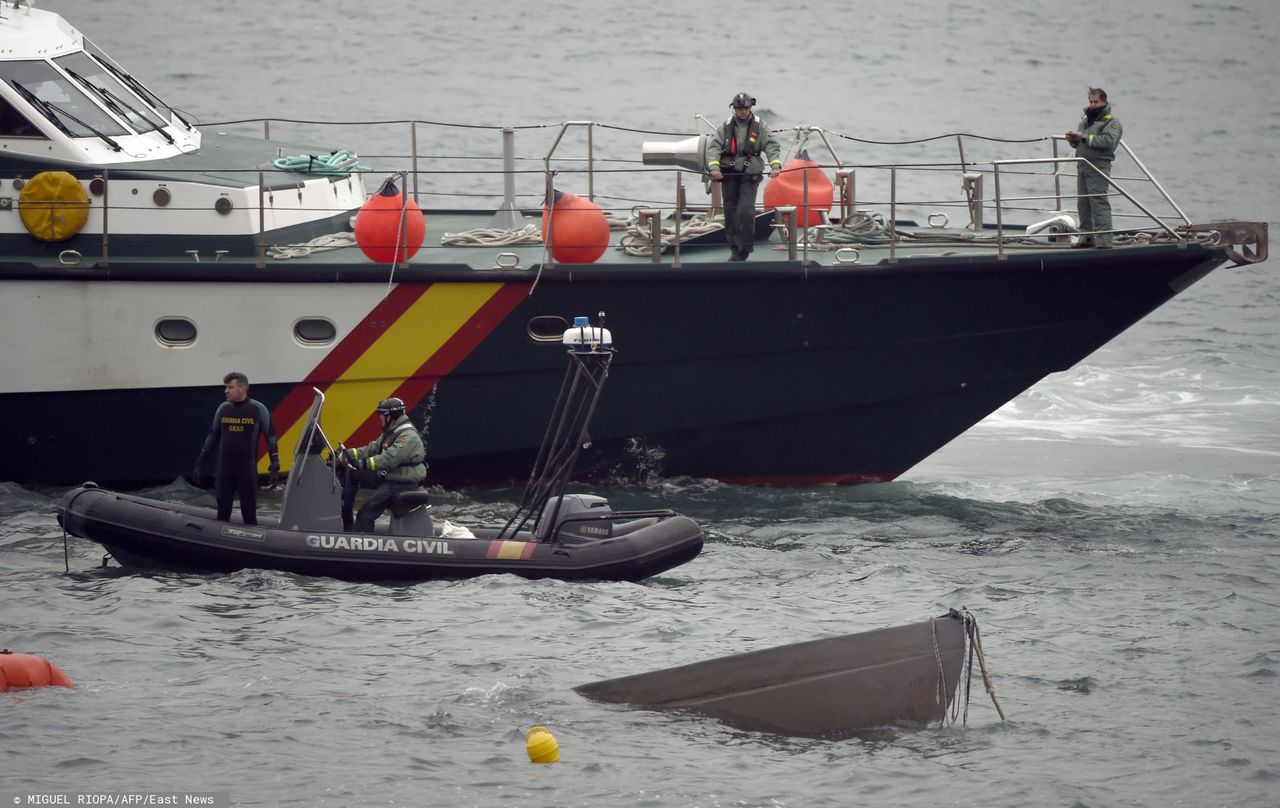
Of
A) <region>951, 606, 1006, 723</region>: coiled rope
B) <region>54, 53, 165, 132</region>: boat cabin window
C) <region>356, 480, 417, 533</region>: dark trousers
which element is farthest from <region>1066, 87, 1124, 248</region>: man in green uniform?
<region>54, 53, 165, 132</region>: boat cabin window

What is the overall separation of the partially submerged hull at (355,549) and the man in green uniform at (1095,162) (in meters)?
4.48

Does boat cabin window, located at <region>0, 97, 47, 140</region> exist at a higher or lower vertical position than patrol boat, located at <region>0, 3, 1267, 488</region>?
higher

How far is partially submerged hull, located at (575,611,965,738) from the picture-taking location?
912 centimetres

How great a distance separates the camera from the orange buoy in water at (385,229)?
42.2 feet

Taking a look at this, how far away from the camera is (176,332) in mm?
13039

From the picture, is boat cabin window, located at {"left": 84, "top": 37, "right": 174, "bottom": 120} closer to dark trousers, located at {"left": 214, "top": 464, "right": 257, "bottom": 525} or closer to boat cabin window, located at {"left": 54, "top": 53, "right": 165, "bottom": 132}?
boat cabin window, located at {"left": 54, "top": 53, "right": 165, "bottom": 132}

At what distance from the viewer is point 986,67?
40.3 m

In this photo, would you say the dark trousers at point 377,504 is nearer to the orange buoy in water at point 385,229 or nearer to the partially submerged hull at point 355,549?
the partially submerged hull at point 355,549

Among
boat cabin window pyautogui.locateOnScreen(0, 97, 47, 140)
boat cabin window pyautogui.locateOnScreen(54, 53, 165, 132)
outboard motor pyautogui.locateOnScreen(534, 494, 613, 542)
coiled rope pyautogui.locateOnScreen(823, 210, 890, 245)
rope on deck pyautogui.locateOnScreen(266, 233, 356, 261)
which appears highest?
boat cabin window pyautogui.locateOnScreen(54, 53, 165, 132)

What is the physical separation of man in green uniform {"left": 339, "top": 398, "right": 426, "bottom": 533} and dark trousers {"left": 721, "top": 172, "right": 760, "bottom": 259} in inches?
129

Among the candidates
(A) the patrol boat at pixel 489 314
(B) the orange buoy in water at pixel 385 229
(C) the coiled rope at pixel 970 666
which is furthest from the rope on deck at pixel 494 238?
(C) the coiled rope at pixel 970 666

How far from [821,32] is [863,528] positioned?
3222 centimetres

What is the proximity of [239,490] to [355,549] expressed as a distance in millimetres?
958

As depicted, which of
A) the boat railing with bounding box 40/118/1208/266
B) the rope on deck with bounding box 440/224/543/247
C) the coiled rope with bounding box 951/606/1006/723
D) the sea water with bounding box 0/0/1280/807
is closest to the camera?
the sea water with bounding box 0/0/1280/807
